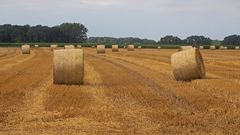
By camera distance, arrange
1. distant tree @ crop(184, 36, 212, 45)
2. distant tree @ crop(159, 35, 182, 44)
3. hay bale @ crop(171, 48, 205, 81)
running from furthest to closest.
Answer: distant tree @ crop(159, 35, 182, 44) → distant tree @ crop(184, 36, 212, 45) → hay bale @ crop(171, 48, 205, 81)

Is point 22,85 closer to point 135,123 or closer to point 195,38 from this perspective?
point 135,123

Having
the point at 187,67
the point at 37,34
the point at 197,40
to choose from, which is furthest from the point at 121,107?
the point at 37,34

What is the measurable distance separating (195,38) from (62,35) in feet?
135

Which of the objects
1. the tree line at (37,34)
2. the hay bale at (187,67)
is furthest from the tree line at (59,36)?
the hay bale at (187,67)

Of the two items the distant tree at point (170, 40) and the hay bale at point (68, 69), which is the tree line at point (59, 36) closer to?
the distant tree at point (170, 40)

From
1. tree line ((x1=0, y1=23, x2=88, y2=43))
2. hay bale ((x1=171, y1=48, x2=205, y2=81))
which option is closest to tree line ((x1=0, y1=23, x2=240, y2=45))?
tree line ((x1=0, y1=23, x2=88, y2=43))

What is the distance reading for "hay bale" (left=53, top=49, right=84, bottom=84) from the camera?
18000mm

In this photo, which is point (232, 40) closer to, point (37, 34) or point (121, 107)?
point (37, 34)

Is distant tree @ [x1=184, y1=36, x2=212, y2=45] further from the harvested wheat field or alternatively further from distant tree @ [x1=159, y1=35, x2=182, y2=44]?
the harvested wheat field

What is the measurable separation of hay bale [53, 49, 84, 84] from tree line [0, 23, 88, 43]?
12593 centimetres

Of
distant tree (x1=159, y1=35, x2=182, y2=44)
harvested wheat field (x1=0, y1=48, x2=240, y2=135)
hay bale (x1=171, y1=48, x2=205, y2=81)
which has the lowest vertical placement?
distant tree (x1=159, y1=35, x2=182, y2=44)

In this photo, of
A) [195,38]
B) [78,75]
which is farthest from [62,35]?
[78,75]

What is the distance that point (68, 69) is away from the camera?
18.0 m

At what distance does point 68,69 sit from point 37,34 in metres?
136
